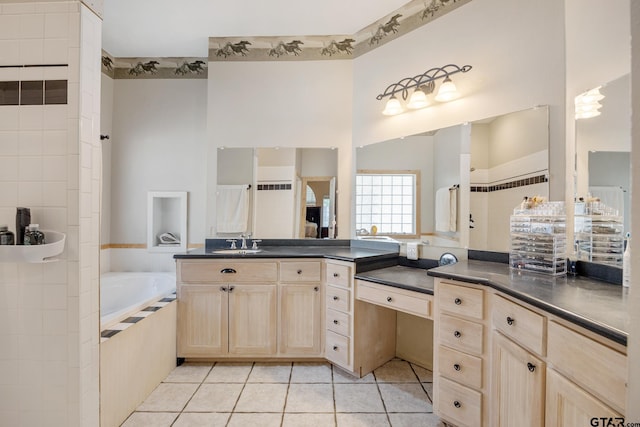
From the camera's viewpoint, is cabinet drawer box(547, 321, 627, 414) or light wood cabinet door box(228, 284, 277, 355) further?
light wood cabinet door box(228, 284, 277, 355)

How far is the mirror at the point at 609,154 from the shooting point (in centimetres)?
141

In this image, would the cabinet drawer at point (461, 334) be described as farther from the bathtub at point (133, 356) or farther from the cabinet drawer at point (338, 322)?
the bathtub at point (133, 356)

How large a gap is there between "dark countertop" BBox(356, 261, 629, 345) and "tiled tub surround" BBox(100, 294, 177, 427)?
58.7 inches

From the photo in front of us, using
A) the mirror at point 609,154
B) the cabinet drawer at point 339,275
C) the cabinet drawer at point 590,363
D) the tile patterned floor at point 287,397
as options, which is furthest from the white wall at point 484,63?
the tile patterned floor at point 287,397

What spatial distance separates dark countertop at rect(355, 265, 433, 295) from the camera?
1867 mm

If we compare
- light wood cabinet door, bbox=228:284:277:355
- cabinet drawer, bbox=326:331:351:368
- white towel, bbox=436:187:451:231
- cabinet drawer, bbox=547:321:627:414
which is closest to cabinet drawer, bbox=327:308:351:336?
cabinet drawer, bbox=326:331:351:368

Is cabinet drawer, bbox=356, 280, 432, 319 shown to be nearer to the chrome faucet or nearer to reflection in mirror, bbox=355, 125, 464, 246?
reflection in mirror, bbox=355, 125, 464, 246

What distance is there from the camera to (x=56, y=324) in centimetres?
146

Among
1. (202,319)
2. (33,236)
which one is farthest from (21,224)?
(202,319)

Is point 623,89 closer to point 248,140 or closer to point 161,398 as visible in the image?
point 248,140

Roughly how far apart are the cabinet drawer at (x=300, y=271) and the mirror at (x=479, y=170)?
0.74 m

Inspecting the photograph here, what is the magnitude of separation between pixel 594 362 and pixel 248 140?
2819 mm

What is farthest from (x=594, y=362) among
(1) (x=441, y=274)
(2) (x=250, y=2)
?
(2) (x=250, y=2)

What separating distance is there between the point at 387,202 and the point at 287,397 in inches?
64.8
